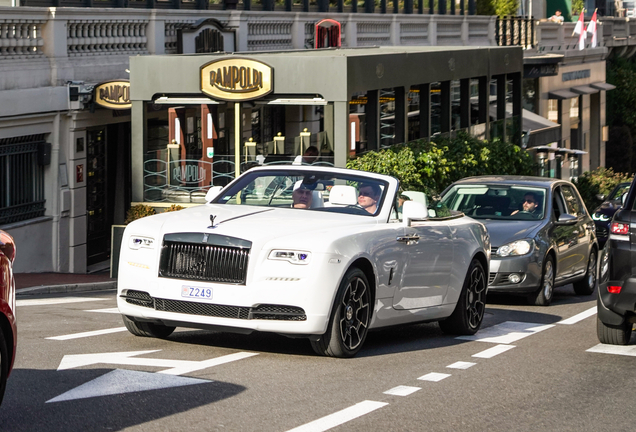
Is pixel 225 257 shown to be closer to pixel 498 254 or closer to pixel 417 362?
pixel 417 362

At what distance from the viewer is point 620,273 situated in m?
10.6

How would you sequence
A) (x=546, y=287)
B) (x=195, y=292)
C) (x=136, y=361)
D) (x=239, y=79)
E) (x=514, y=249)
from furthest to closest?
(x=239, y=79) → (x=546, y=287) → (x=514, y=249) → (x=195, y=292) → (x=136, y=361)

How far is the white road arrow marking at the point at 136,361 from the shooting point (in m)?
8.73

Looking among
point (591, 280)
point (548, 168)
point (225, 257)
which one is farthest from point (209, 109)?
point (548, 168)

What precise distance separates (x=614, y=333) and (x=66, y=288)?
30.1 feet

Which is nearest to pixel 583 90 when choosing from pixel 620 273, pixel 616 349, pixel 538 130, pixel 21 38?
pixel 538 130

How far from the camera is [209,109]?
22.3 m

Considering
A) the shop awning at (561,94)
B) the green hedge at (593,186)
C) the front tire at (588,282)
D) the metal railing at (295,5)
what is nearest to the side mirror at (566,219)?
the front tire at (588,282)

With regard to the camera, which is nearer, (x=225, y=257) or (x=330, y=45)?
(x=225, y=257)

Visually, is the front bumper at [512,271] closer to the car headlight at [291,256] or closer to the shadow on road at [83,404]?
the car headlight at [291,256]

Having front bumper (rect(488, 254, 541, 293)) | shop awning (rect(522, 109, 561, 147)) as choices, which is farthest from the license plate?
shop awning (rect(522, 109, 561, 147))

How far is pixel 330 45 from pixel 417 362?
2284 cm

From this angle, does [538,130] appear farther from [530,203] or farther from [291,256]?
[291,256]

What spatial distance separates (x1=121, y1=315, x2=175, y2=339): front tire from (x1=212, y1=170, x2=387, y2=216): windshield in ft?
4.51
